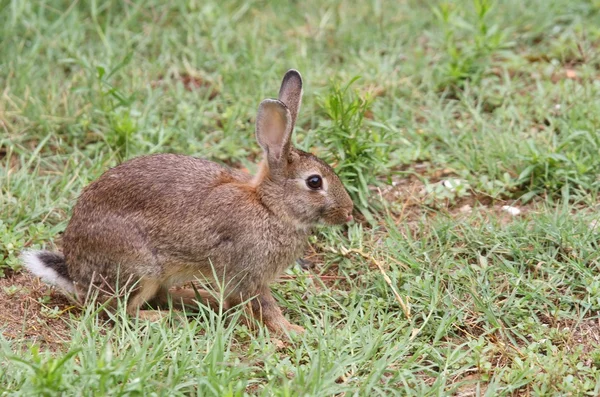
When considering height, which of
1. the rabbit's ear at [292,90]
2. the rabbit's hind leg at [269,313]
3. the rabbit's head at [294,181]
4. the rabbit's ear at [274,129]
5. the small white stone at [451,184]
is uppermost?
the rabbit's ear at [292,90]

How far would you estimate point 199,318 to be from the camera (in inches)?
177

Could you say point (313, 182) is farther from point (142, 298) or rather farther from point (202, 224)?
point (142, 298)

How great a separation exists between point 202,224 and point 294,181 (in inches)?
20.4

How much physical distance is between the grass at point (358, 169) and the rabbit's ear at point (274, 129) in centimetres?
73

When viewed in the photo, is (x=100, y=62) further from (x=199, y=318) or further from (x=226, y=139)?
(x=199, y=318)

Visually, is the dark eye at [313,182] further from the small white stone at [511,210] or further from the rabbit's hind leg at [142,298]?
the small white stone at [511,210]

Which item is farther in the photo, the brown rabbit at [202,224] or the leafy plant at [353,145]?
the leafy plant at [353,145]

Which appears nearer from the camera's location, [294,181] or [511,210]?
[294,181]

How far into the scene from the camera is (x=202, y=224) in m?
4.71

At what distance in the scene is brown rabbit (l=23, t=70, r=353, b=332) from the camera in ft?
15.3

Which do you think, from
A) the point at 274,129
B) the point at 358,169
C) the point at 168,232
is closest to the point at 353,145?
the point at 358,169

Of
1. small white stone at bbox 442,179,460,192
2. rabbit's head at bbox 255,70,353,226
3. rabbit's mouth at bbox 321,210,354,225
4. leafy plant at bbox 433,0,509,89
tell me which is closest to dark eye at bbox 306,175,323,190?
rabbit's head at bbox 255,70,353,226

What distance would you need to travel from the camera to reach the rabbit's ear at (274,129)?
4.62m

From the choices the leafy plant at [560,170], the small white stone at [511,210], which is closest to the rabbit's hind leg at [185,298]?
the small white stone at [511,210]
